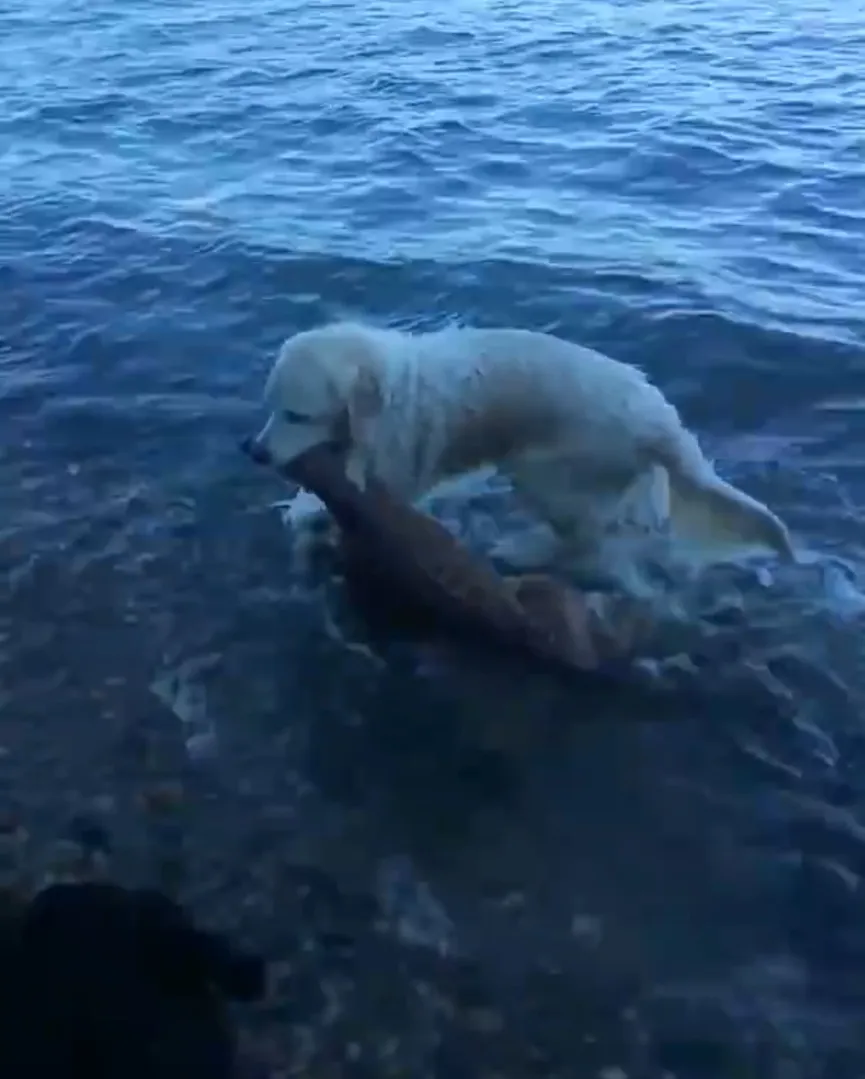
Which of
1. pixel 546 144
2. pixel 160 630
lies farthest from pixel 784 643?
pixel 546 144

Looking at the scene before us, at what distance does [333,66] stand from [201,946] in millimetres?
9942

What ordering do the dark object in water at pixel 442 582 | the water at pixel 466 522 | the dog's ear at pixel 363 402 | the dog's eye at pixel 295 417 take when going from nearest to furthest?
the water at pixel 466 522 → the dark object in water at pixel 442 582 → the dog's eye at pixel 295 417 → the dog's ear at pixel 363 402

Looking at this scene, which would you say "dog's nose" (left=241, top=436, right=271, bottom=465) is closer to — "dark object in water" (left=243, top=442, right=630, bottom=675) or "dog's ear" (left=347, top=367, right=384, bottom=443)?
"dark object in water" (left=243, top=442, right=630, bottom=675)

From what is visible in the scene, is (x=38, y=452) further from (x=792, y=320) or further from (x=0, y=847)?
(x=792, y=320)

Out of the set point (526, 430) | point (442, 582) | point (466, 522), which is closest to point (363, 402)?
point (526, 430)

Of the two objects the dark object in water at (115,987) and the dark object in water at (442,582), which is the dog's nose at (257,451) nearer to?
the dark object in water at (442,582)

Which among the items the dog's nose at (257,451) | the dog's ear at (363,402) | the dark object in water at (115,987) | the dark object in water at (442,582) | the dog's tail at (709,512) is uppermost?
the dog's ear at (363,402)

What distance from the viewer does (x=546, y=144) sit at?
36.0ft

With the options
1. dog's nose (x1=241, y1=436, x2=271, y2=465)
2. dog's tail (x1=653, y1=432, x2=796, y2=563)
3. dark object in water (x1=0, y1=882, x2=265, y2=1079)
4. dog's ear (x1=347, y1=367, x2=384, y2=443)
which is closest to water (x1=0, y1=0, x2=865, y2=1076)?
dark object in water (x1=0, y1=882, x2=265, y2=1079)

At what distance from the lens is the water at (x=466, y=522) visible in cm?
443

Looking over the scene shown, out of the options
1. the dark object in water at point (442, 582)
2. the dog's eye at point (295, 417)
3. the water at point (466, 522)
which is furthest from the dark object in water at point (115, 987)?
the dog's eye at point (295, 417)

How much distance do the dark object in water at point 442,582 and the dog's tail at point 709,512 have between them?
557mm

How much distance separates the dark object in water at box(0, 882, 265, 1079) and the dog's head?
1.96 m

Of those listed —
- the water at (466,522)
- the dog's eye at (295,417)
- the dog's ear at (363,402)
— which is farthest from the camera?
the dog's ear at (363,402)
